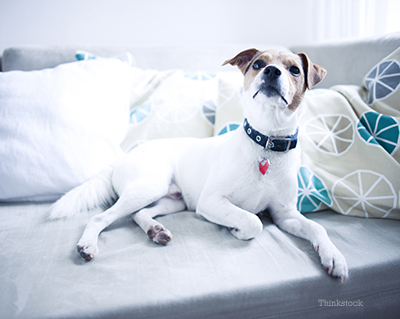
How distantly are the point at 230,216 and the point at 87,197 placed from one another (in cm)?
76

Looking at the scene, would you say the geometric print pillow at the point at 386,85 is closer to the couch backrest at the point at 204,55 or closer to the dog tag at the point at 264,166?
the couch backrest at the point at 204,55

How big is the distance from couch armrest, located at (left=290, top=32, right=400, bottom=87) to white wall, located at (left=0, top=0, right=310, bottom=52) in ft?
2.44

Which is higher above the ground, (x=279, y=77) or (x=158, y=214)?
(x=279, y=77)

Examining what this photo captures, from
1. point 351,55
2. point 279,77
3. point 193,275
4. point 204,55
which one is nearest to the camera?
point 193,275

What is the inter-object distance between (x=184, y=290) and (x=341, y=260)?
593 mm

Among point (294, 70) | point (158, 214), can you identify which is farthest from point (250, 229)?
point (294, 70)

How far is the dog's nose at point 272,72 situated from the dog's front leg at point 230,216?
58 cm

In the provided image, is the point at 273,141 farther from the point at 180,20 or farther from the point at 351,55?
the point at 180,20

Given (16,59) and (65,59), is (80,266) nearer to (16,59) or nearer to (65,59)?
(65,59)

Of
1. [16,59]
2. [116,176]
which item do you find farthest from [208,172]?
[16,59]

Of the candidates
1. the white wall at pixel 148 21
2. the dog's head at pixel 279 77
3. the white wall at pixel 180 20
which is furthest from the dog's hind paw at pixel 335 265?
the white wall at pixel 148 21

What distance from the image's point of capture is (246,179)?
1.29 meters

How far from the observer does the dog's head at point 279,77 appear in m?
1.13

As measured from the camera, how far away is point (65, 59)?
2.09 m
